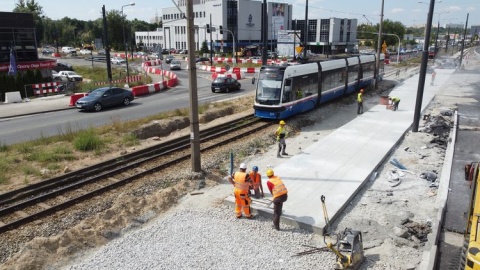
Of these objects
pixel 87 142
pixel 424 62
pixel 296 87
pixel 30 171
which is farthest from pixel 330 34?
pixel 30 171

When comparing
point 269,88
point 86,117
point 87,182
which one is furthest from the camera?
point 86,117

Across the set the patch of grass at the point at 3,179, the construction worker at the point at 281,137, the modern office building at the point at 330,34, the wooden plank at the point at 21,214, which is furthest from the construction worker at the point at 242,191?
the modern office building at the point at 330,34

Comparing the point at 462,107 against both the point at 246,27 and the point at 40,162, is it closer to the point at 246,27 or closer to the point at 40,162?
the point at 40,162

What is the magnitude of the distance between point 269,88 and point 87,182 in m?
10.5

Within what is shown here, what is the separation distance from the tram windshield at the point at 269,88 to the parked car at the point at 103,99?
1106cm

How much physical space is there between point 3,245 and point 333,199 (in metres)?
7.99

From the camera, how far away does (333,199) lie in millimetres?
10344

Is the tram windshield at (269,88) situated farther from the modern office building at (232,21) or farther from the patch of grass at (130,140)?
the modern office building at (232,21)

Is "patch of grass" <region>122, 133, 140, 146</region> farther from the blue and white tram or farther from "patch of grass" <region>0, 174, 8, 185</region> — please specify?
the blue and white tram

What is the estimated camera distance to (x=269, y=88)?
1958 cm

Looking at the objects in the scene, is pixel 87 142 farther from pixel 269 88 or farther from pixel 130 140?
Answer: pixel 269 88

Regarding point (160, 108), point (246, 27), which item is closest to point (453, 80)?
point (160, 108)

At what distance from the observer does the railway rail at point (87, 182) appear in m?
10.1

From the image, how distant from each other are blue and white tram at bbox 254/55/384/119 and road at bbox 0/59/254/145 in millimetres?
7699
